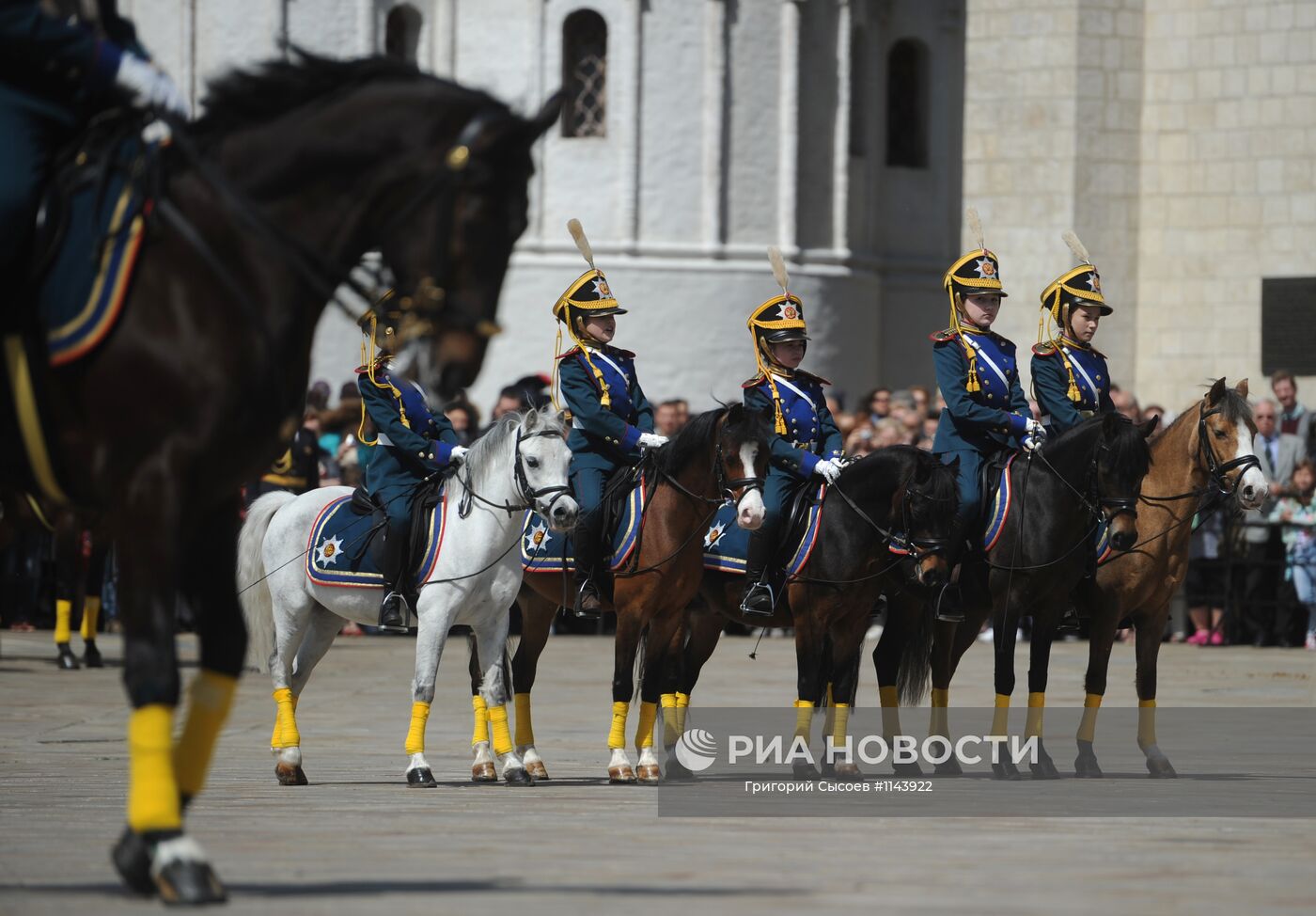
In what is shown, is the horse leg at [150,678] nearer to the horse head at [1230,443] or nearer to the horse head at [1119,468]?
the horse head at [1119,468]

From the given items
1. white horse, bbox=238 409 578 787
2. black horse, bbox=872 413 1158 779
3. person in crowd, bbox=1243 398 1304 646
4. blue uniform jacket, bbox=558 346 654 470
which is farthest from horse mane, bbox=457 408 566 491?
person in crowd, bbox=1243 398 1304 646

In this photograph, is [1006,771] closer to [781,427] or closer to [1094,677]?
[1094,677]

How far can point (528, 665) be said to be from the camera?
1416 centimetres

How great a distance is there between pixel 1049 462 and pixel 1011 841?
5535 mm

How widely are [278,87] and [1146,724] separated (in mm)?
8194

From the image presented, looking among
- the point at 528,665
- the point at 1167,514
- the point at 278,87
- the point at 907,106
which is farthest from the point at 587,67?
the point at 278,87

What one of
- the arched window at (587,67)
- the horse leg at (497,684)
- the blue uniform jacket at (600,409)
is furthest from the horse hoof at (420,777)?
the arched window at (587,67)

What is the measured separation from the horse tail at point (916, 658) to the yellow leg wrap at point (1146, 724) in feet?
4.18

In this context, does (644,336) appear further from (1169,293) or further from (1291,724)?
(1291,724)

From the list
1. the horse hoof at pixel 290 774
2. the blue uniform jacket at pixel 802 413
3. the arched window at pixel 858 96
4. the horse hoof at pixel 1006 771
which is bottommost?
the horse hoof at pixel 1006 771

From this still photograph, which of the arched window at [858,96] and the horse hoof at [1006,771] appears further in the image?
the arched window at [858,96]

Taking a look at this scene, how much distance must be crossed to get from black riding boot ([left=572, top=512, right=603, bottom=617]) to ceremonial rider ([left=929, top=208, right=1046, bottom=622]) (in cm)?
220

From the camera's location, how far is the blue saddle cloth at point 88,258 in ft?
24.4

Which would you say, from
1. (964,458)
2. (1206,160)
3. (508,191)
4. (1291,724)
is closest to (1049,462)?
(964,458)
